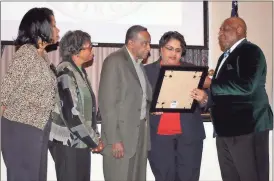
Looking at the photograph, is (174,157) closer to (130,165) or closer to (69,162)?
(130,165)

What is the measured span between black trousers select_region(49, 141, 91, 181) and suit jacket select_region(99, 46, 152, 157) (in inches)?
11.3

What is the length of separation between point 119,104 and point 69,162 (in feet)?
1.91

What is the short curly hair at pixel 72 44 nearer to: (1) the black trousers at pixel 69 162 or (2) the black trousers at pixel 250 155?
(1) the black trousers at pixel 69 162

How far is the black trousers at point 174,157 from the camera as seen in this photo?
3336mm

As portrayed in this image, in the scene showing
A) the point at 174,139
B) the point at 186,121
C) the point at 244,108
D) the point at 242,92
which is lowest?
the point at 174,139

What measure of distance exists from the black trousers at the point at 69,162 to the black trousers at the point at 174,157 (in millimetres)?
732

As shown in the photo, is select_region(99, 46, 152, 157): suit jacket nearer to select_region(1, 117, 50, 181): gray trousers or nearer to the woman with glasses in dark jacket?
the woman with glasses in dark jacket

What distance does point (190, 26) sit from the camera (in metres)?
4.61

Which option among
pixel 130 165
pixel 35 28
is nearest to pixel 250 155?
pixel 130 165

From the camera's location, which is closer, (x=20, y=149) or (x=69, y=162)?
(x=20, y=149)

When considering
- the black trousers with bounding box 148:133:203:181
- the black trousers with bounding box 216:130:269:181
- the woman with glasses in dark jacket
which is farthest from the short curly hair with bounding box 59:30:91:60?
the black trousers with bounding box 216:130:269:181

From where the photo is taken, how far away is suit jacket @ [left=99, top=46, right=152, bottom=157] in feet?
9.97

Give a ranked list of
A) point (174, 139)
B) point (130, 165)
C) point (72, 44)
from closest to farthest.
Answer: point (72, 44), point (130, 165), point (174, 139)

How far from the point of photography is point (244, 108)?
3221 millimetres
